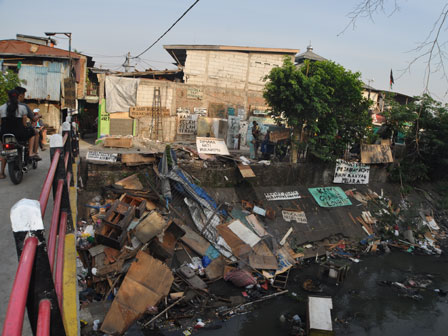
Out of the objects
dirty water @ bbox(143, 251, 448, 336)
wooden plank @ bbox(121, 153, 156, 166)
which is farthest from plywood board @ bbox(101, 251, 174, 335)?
wooden plank @ bbox(121, 153, 156, 166)

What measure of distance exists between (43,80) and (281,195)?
14.0 metres

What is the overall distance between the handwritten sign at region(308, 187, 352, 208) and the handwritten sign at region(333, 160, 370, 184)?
58 centimetres

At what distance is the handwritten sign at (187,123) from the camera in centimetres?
1938

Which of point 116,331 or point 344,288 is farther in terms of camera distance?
point 344,288

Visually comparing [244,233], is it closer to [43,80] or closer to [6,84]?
[6,84]

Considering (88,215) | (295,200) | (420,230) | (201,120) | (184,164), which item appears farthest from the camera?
(201,120)

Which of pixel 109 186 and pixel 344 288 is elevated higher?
pixel 109 186

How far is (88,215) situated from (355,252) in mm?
9632

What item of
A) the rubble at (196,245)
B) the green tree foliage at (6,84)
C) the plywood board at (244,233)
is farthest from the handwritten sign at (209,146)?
the green tree foliage at (6,84)

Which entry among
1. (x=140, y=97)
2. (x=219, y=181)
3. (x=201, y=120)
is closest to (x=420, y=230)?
(x=219, y=181)

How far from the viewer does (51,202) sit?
452 cm

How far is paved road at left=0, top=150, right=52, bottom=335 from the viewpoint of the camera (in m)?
2.53

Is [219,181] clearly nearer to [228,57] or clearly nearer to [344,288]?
[344,288]

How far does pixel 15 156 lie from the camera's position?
5.27m
